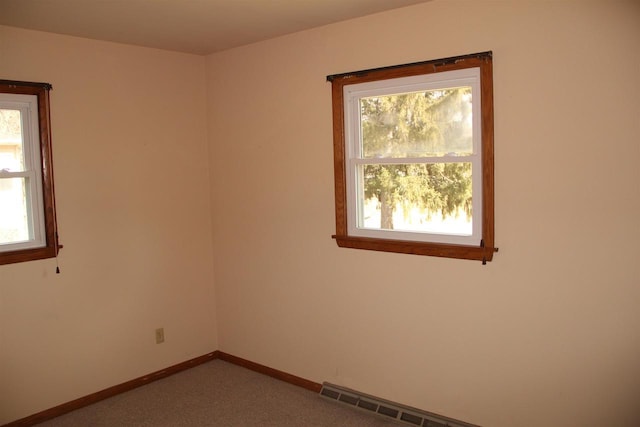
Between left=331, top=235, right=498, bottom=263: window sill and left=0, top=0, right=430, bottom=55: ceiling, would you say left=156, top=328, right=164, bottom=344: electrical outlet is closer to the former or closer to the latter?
left=331, top=235, right=498, bottom=263: window sill

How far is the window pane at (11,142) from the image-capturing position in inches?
135

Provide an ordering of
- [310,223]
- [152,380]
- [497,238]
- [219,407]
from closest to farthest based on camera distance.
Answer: [497,238] → [219,407] → [310,223] → [152,380]

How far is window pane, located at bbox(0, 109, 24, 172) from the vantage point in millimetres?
3441

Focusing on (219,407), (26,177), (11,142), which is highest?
(11,142)

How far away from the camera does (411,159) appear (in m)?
3.28

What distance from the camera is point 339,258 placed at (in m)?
3.71

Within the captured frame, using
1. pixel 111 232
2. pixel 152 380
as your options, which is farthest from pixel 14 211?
pixel 152 380

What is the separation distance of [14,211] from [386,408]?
111 inches

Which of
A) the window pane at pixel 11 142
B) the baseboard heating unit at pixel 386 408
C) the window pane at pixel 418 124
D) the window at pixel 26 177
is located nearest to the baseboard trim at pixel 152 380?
the baseboard heating unit at pixel 386 408

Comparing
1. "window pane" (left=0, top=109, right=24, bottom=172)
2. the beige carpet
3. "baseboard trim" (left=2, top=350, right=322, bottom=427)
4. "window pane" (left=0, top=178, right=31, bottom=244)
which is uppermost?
"window pane" (left=0, top=109, right=24, bottom=172)

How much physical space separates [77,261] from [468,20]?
3056mm

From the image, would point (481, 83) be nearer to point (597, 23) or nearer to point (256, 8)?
point (597, 23)

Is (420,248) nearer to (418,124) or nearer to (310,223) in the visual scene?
(418,124)

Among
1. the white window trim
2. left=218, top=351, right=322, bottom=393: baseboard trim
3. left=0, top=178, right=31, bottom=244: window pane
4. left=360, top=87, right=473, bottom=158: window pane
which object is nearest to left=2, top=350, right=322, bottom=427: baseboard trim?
left=218, top=351, right=322, bottom=393: baseboard trim
